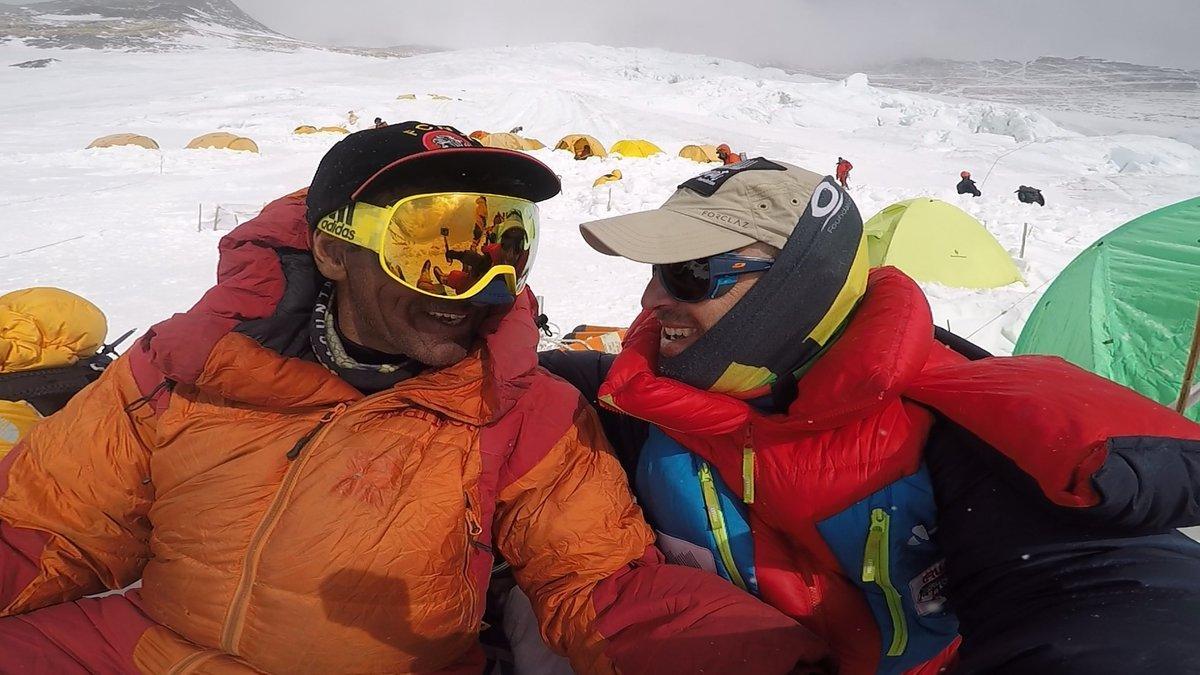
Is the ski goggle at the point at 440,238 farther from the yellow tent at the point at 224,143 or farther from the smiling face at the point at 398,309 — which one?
the yellow tent at the point at 224,143

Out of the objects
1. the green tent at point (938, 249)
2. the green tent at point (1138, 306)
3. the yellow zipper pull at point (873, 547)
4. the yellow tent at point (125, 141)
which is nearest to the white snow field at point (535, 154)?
the green tent at point (938, 249)

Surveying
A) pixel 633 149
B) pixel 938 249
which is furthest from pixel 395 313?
pixel 633 149

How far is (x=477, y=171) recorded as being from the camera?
1.64 m

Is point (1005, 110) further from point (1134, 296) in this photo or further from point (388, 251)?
point (388, 251)

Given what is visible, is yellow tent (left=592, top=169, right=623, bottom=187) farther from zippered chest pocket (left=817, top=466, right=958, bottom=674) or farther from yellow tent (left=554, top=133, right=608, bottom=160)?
zippered chest pocket (left=817, top=466, right=958, bottom=674)

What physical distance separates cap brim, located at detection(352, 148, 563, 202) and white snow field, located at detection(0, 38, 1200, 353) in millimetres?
4987

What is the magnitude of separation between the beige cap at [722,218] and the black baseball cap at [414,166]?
1.00 ft

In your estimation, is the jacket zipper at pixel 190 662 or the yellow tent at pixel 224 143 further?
the yellow tent at pixel 224 143

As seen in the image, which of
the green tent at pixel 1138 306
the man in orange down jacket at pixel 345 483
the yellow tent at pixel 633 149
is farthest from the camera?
the yellow tent at pixel 633 149

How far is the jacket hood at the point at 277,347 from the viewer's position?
1.58 meters

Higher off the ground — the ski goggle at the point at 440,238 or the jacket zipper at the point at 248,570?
the ski goggle at the point at 440,238

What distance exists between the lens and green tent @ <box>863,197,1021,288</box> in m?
6.54

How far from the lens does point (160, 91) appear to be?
123 ft

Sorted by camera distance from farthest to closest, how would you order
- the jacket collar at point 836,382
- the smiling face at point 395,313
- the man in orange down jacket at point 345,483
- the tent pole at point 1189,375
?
1. the tent pole at point 1189,375
2. the smiling face at point 395,313
3. the man in orange down jacket at point 345,483
4. the jacket collar at point 836,382
